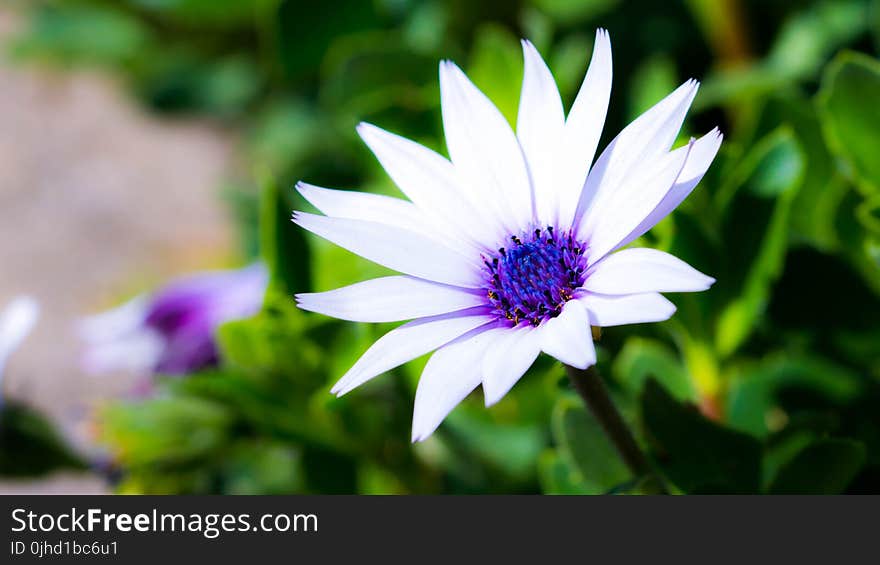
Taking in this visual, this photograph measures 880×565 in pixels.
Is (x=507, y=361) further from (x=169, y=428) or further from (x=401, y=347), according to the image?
(x=169, y=428)

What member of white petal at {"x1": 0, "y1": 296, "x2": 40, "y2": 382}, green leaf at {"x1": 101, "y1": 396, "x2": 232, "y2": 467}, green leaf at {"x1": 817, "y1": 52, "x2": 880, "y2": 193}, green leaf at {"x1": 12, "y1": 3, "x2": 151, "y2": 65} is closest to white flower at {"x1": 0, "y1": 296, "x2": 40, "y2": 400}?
white petal at {"x1": 0, "y1": 296, "x2": 40, "y2": 382}

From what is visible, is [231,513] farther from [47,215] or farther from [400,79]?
[47,215]

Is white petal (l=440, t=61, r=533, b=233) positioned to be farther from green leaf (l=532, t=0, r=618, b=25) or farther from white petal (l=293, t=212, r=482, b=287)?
green leaf (l=532, t=0, r=618, b=25)

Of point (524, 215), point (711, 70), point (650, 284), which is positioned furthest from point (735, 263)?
point (711, 70)

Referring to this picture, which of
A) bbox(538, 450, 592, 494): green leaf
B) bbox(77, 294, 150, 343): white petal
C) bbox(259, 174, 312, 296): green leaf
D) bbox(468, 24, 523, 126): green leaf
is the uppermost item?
bbox(468, 24, 523, 126): green leaf

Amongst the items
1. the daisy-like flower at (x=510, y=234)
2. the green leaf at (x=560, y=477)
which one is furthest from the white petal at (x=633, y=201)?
the green leaf at (x=560, y=477)

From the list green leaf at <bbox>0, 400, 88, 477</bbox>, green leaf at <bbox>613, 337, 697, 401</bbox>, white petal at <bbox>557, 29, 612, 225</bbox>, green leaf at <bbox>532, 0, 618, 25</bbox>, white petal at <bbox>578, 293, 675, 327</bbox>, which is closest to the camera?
white petal at <bbox>578, 293, 675, 327</bbox>

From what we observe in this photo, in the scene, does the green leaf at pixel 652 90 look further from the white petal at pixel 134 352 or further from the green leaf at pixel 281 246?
the white petal at pixel 134 352
